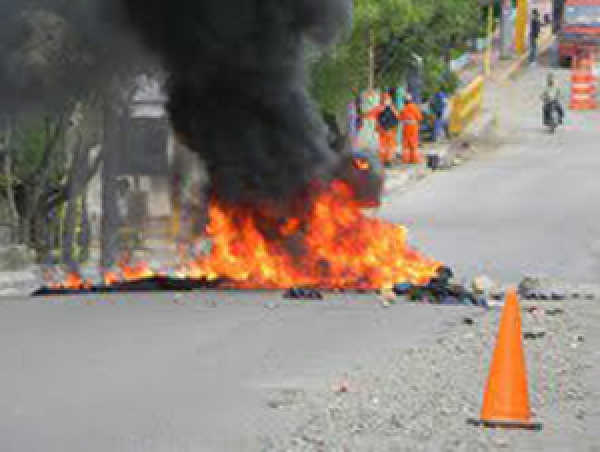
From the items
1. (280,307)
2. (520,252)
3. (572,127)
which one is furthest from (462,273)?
(572,127)

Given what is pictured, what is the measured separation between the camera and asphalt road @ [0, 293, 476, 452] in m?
9.01

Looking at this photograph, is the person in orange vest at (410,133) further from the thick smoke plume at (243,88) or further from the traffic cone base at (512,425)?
the traffic cone base at (512,425)

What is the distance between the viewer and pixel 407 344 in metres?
12.2

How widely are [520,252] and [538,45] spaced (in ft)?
120

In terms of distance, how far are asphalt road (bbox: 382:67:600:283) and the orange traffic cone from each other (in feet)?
30.4

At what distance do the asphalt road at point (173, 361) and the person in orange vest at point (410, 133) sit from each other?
17945 mm

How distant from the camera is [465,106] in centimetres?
3972

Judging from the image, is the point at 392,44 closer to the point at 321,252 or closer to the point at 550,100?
the point at 550,100

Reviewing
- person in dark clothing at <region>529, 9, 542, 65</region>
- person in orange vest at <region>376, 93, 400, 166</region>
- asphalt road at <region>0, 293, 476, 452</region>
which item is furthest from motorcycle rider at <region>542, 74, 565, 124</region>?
asphalt road at <region>0, 293, 476, 452</region>

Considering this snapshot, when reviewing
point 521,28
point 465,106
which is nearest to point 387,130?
point 465,106

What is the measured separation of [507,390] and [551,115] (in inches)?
1203

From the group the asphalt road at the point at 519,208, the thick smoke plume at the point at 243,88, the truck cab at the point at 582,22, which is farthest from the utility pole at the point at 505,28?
the thick smoke plume at the point at 243,88

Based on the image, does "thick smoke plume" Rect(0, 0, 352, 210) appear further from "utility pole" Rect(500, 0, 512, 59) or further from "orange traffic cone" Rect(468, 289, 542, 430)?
"utility pole" Rect(500, 0, 512, 59)

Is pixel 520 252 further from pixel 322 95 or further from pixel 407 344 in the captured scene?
pixel 407 344
